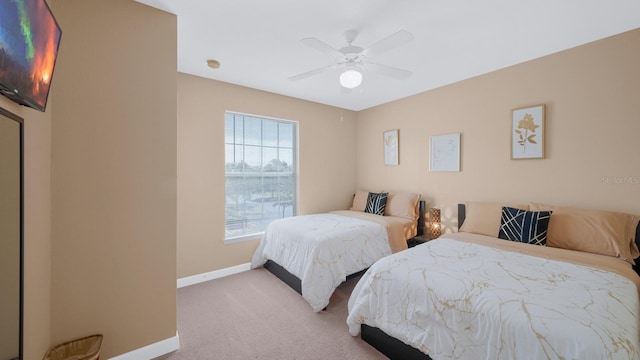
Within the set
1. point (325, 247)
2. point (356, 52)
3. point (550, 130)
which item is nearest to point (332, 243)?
point (325, 247)

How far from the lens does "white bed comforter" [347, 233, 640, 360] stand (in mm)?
1142

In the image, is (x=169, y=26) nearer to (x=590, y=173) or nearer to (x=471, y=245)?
(x=471, y=245)

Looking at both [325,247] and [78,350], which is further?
[325,247]

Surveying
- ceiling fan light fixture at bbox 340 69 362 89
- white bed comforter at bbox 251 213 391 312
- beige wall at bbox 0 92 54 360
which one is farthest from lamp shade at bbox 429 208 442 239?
beige wall at bbox 0 92 54 360

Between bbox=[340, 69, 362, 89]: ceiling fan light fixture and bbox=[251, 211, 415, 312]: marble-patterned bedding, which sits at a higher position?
bbox=[340, 69, 362, 89]: ceiling fan light fixture

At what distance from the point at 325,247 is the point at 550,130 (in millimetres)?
2604

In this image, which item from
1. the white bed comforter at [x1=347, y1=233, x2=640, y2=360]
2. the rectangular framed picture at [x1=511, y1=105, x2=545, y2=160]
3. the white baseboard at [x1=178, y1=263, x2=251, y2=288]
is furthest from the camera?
the white baseboard at [x1=178, y1=263, x2=251, y2=288]

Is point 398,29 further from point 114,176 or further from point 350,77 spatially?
point 114,176

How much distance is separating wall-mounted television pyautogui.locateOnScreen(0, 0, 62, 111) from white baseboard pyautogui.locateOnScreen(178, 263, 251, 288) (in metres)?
2.41

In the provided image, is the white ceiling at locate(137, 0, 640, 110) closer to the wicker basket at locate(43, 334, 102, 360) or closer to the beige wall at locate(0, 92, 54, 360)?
the beige wall at locate(0, 92, 54, 360)

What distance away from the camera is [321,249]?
101 inches

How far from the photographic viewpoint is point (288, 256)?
9.64ft

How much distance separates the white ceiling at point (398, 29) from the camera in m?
1.83

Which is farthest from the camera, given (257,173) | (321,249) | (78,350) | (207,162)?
(257,173)
